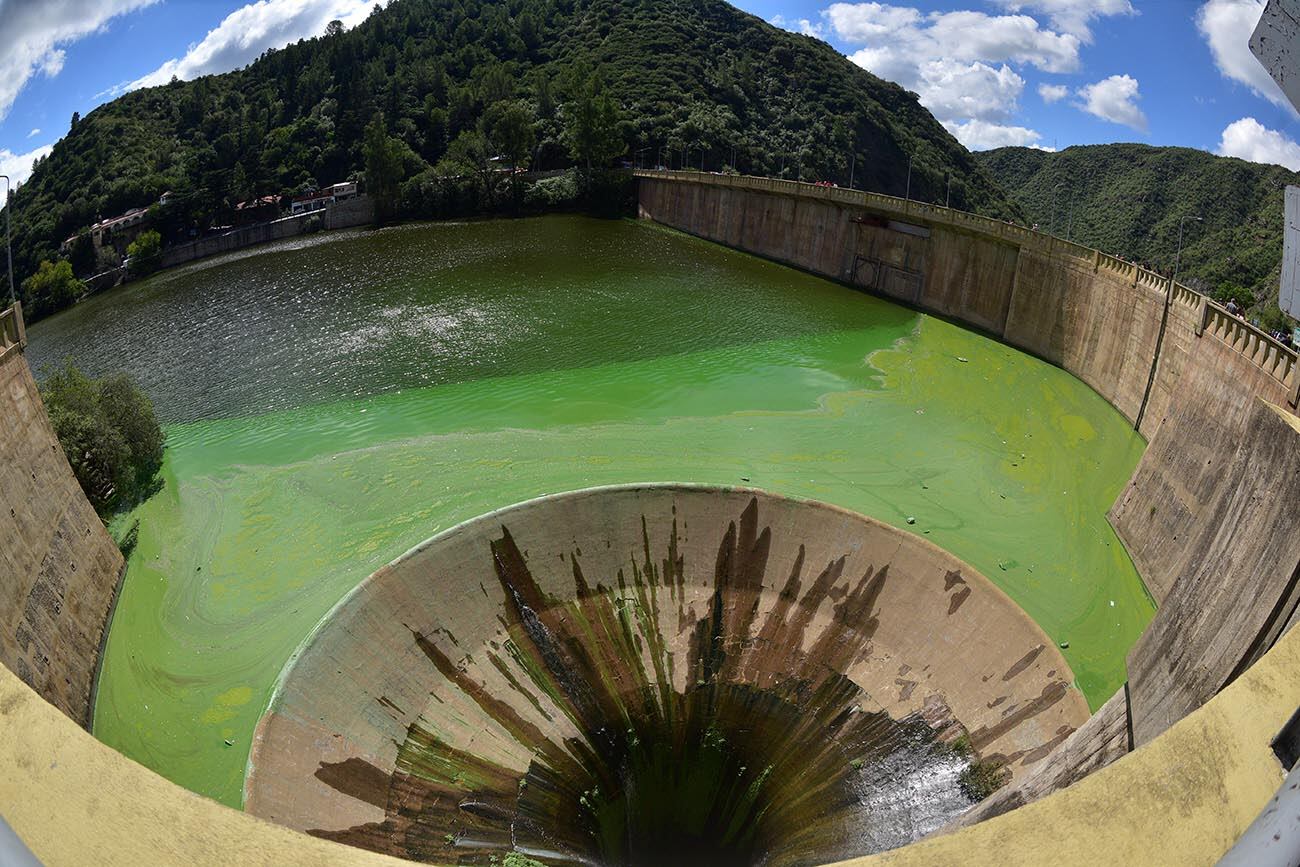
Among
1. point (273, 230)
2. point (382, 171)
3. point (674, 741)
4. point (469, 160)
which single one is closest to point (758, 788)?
point (674, 741)

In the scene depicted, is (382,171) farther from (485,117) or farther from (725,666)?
(725,666)

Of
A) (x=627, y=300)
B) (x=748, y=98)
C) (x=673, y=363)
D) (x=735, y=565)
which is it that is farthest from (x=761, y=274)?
(x=748, y=98)

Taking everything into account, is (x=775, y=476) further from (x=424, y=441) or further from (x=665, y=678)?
(x=424, y=441)

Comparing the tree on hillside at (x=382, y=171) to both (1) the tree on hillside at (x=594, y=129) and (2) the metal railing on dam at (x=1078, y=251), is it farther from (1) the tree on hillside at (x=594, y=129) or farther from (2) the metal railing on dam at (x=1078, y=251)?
(2) the metal railing on dam at (x=1078, y=251)

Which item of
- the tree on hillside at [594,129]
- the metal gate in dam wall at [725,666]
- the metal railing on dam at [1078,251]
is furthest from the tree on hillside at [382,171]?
the metal gate in dam wall at [725,666]

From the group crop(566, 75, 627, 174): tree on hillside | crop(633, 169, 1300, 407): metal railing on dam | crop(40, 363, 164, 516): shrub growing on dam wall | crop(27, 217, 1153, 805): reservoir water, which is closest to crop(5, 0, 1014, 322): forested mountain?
crop(566, 75, 627, 174): tree on hillside

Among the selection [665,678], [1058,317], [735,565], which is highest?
[1058,317]
